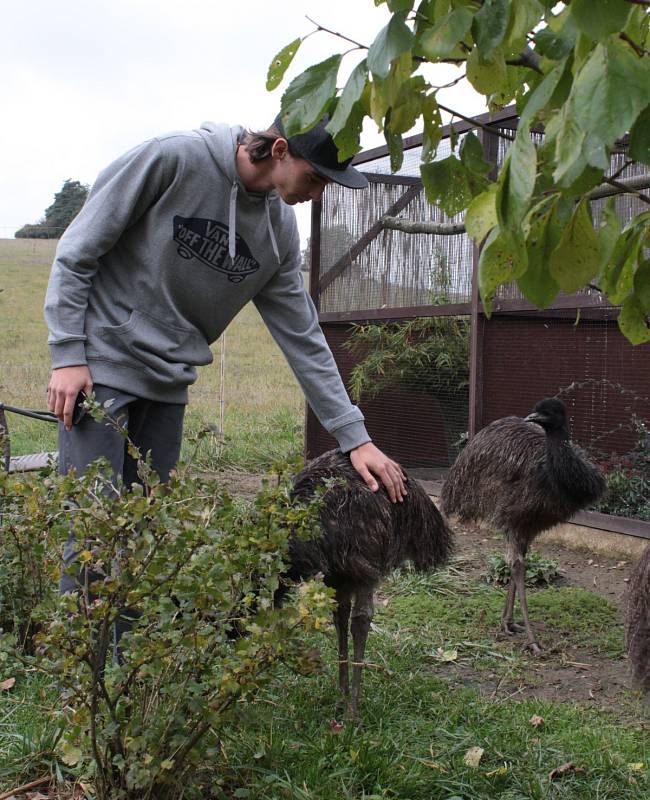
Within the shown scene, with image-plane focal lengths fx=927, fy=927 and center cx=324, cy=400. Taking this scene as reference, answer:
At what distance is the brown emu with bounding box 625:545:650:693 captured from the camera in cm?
346

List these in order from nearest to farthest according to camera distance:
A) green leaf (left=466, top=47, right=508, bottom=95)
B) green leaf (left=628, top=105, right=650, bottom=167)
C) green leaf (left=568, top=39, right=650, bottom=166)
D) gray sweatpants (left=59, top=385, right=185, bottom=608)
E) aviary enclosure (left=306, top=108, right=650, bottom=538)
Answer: green leaf (left=568, top=39, right=650, bottom=166) → green leaf (left=628, top=105, right=650, bottom=167) → green leaf (left=466, top=47, right=508, bottom=95) → gray sweatpants (left=59, top=385, right=185, bottom=608) → aviary enclosure (left=306, top=108, right=650, bottom=538)

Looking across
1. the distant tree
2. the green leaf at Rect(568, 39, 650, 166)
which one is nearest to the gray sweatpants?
the green leaf at Rect(568, 39, 650, 166)

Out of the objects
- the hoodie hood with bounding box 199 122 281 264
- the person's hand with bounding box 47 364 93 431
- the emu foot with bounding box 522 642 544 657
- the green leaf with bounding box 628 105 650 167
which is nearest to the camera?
the green leaf with bounding box 628 105 650 167

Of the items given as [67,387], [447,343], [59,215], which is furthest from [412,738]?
[59,215]

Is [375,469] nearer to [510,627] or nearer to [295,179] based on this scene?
[295,179]

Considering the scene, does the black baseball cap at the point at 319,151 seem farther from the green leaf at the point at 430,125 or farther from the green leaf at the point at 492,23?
the green leaf at the point at 492,23

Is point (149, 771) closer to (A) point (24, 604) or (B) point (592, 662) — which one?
(A) point (24, 604)

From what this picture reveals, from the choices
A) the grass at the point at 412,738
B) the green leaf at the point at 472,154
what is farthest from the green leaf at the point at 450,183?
the grass at the point at 412,738

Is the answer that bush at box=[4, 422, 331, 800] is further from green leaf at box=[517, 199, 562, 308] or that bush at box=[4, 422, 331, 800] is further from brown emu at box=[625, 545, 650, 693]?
brown emu at box=[625, 545, 650, 693]

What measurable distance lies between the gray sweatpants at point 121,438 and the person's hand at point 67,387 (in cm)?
9

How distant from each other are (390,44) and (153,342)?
83.7 inches

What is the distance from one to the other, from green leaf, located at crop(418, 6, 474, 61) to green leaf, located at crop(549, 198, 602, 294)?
32cm

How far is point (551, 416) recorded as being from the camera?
533 cm

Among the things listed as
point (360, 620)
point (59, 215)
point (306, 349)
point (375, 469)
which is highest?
point (59, 215)
